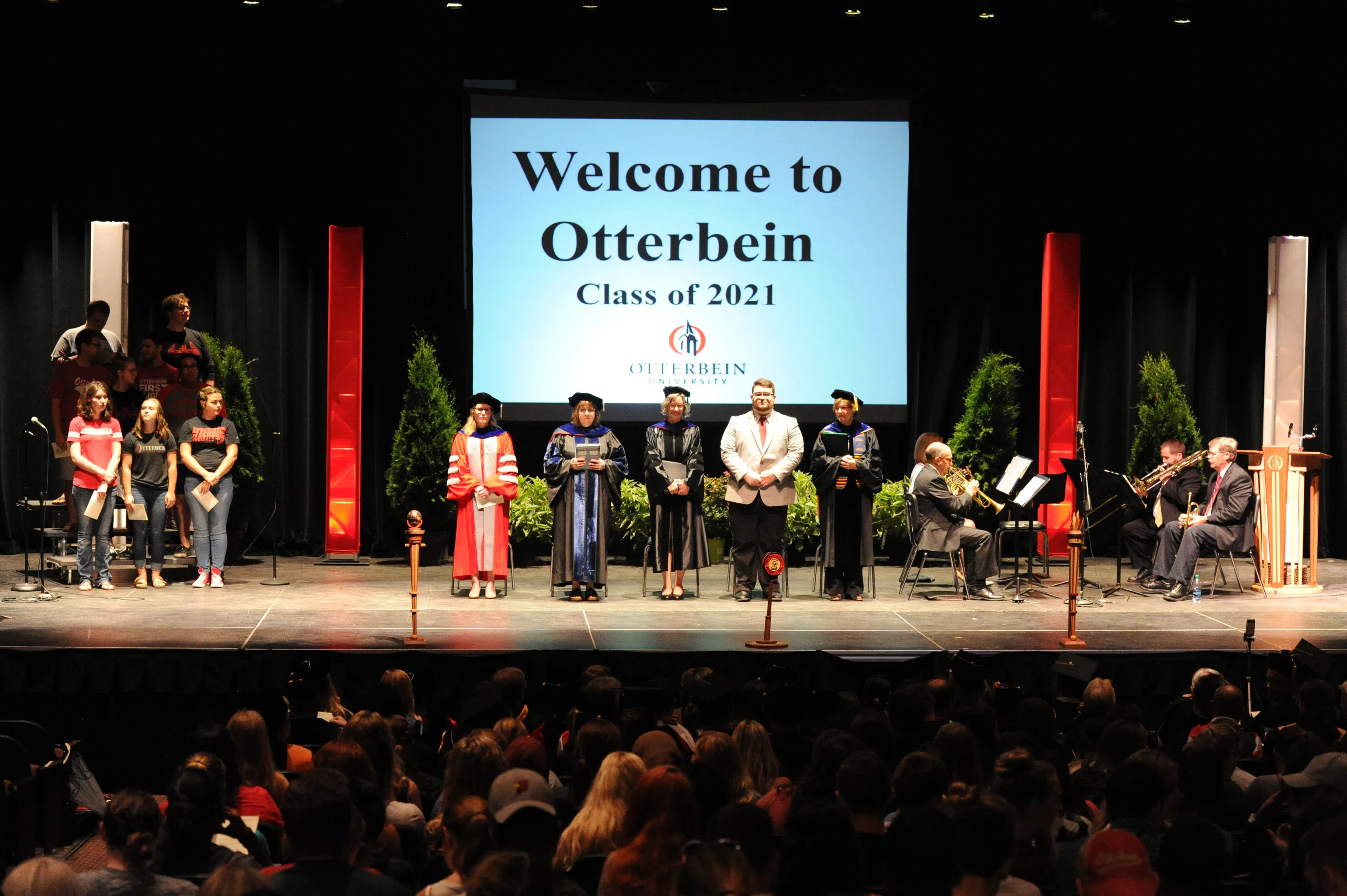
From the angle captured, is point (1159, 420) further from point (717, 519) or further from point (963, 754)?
point (963, 754)

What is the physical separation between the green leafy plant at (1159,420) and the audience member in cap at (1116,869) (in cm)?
1017

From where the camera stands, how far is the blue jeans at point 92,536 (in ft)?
33.4

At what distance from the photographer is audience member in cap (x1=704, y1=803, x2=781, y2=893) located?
3.34m

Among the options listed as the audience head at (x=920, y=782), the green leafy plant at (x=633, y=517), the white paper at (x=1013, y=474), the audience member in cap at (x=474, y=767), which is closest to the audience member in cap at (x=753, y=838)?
the audience head at (x=920, y=782)

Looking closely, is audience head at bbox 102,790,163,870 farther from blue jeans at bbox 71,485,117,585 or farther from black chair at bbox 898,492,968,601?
black chair at bbox 898,492,968,601

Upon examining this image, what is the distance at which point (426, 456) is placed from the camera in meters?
12.3

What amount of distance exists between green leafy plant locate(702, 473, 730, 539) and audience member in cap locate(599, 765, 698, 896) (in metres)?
8.81

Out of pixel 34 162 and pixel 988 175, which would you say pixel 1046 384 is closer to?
pixel 988 175

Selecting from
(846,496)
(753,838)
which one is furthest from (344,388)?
(753,838)

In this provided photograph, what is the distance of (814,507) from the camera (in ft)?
41.5

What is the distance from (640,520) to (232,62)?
17.5 ft

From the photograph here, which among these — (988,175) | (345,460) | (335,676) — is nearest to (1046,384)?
(988,175)

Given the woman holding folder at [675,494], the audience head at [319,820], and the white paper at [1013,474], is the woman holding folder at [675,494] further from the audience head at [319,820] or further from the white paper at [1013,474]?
the audience head at [319,820]

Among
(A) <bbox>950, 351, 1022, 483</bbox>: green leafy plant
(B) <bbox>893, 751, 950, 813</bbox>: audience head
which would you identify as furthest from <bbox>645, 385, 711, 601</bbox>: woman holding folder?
(B) <bbox>893, 751, 950, 813</bbox>: audience head
